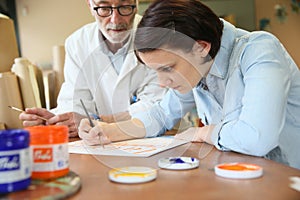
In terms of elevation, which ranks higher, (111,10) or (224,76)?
(111,10)

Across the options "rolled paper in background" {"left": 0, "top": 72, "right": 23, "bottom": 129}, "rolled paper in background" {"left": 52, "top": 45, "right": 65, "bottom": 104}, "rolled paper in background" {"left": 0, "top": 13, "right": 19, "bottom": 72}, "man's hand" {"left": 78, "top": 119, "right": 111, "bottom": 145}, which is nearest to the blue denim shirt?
"man's hand" {"left": 78, "top": 119, "right": 111, "bottom": 145}

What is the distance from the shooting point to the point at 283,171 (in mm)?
628

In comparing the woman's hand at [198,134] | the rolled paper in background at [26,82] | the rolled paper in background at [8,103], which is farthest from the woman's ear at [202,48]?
the rolled paper in background at [26,82]

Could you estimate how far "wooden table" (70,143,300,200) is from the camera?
0.51m

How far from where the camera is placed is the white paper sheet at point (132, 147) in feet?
2.65

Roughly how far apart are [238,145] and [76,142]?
42 cm

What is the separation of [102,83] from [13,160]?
995 millimetres

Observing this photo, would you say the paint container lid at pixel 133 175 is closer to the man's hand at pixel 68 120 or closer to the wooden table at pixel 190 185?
the wooden table at pixel 190 185

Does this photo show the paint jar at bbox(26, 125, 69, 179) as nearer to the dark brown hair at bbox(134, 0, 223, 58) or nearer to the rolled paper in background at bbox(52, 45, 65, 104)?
the dark brown hair at bbox(134, 0, 223, 58)

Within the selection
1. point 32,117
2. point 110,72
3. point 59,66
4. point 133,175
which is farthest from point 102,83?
point 133,175

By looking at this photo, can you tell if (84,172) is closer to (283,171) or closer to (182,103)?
(283,171)

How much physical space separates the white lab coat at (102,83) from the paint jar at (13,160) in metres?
0.80

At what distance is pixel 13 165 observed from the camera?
495 mm

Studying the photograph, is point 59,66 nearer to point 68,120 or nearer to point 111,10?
point 111,10
